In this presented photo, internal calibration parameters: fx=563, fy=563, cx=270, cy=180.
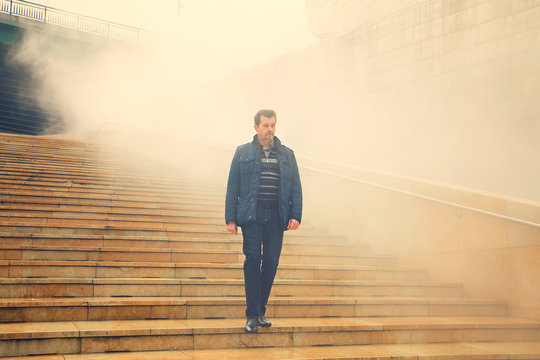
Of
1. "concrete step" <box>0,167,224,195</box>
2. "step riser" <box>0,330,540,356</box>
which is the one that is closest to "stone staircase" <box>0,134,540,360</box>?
"step riser" <box>0,330,540,356</box>

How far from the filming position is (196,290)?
4.75 m

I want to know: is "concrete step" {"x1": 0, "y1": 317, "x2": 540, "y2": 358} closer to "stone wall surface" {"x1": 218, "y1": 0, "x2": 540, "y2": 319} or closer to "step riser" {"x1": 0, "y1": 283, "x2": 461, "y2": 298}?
"step riser" {"x1": 0, "y1": 283, "x2": 461, "y2": 298}

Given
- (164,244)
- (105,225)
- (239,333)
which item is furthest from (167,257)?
(239,333)

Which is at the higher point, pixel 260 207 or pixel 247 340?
pixel 260 207

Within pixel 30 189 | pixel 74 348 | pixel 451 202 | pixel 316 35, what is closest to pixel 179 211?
pixel 30 189

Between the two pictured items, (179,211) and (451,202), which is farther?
(179,211)

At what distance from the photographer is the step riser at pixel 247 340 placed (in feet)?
11.6

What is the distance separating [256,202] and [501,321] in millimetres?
2511

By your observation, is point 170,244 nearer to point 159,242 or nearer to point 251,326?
point 159,242

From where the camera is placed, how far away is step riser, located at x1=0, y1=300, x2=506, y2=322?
398 centimetres

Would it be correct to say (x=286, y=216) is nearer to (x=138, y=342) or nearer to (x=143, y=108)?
(x=138, y=342)

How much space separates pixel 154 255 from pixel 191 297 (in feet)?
3.10

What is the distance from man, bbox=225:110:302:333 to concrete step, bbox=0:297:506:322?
1.94 feet

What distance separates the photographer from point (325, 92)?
56.0 feet
